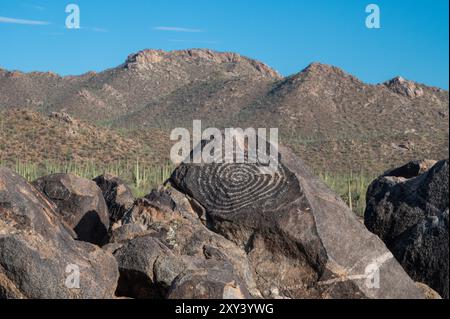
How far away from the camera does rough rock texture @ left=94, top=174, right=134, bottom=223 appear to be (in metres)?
11.7

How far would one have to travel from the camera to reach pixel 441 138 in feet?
158

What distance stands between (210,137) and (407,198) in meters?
3.49

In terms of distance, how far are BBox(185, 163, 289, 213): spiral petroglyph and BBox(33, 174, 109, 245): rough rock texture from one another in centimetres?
246

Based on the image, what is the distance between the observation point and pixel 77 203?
35.9ft

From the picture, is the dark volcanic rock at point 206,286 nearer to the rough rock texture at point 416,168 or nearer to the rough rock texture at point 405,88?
the rough rock texture at point 416,168

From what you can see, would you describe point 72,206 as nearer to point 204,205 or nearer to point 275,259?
point 204,205

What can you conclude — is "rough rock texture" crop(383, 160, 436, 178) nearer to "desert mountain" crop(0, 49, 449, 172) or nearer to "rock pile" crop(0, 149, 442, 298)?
"rock pile" crop(0, 149, 442, 298)

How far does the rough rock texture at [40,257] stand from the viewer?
627 centimetres

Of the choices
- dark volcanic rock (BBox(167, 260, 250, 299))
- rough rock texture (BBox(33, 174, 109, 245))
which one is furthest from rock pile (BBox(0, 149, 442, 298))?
rough rock texture (BBox(33, 174, 109, 245))

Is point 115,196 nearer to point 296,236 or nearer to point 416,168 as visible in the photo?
point 296,236

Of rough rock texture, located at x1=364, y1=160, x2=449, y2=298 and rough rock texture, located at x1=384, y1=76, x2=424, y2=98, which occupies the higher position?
rough rock texture, located at x1=384, y1=76, x2=424, y2=98

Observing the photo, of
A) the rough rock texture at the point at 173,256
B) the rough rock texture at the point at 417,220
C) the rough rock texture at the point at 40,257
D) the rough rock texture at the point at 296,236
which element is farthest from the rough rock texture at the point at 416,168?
the rough rock texture at the point at 40,257
